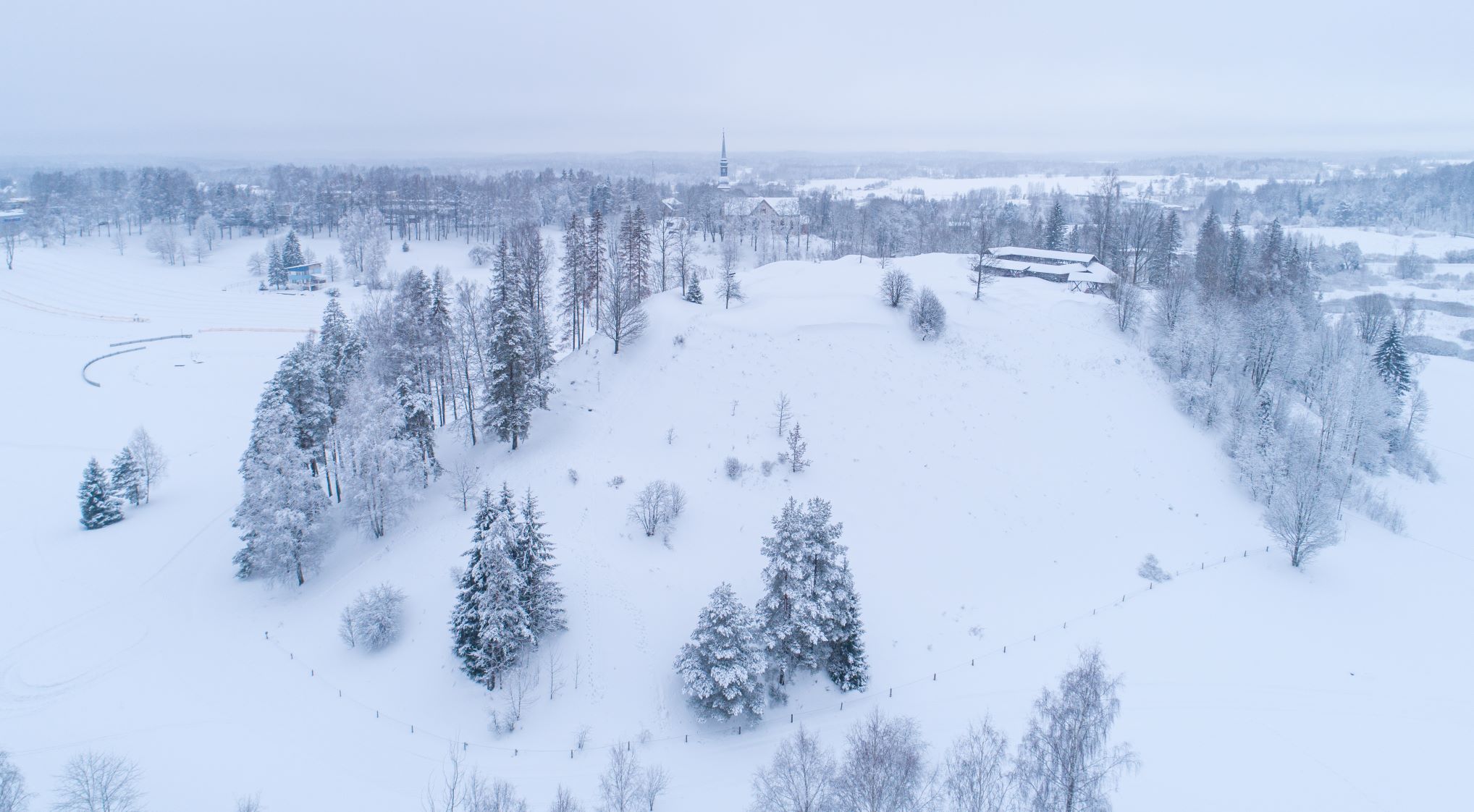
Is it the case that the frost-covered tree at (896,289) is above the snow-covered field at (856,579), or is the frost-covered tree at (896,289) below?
above

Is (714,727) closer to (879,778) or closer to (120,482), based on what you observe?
(879,778)

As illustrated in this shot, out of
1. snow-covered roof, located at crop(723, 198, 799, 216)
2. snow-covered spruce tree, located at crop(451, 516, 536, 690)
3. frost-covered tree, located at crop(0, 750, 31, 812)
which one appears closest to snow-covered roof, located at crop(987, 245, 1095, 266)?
snow-covered roof, located at crop(723, 198, 799, 216)

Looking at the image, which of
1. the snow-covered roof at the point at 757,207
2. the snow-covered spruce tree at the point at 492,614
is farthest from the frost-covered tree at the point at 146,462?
the snow-covered roof at the point at 757,207

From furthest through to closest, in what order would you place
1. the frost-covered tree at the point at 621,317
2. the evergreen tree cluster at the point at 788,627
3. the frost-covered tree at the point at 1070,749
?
the frost-covered tree at the point at 621,317
the evergreen tree cluster at the point at 788,627
the frost-covered tree at the point at 1070,749

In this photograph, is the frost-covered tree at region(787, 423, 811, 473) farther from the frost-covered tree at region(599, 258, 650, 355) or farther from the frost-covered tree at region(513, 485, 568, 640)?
the frost-covered tree at region(599, 258, 650, 355)

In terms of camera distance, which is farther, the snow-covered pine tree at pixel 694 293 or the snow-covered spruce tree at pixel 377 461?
the snow-covered pine tree at pixel 694 293

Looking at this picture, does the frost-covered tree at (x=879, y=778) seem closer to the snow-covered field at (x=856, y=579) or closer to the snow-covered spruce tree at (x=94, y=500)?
the snow-covered field at (x=856, y=579)
